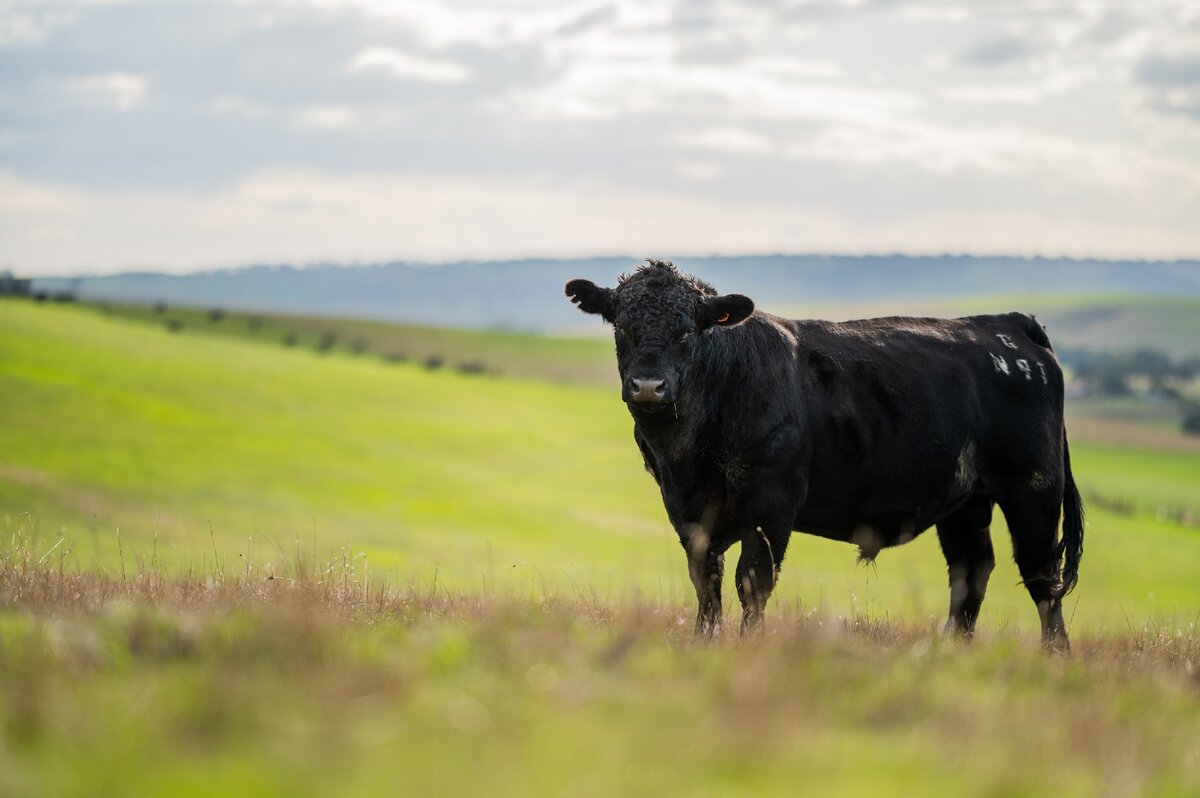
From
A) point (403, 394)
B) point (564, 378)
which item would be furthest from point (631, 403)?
point (564, 378)

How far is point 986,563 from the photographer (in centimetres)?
1140

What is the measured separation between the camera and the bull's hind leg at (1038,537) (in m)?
10.8

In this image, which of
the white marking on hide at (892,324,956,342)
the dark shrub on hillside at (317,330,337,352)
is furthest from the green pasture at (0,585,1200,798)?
the dark shrub on hillside at (317,330,337,352)

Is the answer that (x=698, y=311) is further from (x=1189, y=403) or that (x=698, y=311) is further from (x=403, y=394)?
(x=1189, y=403)

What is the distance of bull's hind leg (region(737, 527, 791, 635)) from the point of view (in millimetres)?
8727

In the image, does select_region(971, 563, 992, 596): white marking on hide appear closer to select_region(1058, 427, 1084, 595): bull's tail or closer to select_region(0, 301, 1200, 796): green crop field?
select_region(1058, 427, 1084, 595): bull's tail

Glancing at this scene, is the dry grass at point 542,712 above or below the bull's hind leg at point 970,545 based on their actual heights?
above

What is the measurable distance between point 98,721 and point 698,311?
5.83 metres

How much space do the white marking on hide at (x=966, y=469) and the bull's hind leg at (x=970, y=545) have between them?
2.34ft

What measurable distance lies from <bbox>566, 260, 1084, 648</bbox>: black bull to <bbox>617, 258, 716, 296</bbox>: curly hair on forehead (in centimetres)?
2

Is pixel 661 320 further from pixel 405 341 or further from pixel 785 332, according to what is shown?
pixel 405 341

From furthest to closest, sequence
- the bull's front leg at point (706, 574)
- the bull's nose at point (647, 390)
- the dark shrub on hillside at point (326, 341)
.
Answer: the dark shrub on hillside at point (326, 341) < the bull's front leg at point (706, 574) < the bull's nose at point (647, 390)

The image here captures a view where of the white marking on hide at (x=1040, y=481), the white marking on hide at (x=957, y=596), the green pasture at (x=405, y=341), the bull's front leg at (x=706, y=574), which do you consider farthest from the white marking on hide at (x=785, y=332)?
the green pasture at (x=405, y=341)

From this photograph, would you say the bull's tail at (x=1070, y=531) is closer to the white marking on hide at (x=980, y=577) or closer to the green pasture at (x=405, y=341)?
the white marking on hide at (x=980, y=577)
